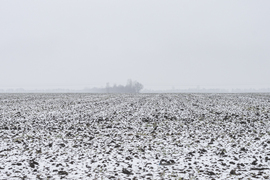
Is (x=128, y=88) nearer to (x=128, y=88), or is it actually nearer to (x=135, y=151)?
(x=128, y=88)

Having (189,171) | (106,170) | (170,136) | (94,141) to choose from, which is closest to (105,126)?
(94,141)

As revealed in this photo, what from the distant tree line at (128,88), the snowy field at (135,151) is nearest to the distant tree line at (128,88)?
the distant tree line at (128,88)

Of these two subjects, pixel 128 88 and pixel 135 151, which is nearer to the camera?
pixel 135 151

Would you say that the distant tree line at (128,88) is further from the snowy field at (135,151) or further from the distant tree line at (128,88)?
the snowy field at (135,151)

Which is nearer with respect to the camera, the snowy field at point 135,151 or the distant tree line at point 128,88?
the snowy field at point 135,151

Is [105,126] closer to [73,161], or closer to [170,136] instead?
[170,136]

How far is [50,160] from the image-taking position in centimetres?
796

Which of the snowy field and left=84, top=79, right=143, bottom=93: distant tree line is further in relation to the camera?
left=84, top=79, right=143, bottom=93: distant tree line

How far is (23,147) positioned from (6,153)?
91 centimetres

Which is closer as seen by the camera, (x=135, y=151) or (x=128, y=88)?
(x=135, y=151)

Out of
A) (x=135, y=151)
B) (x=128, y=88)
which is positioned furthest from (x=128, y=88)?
(x=135, y=151)

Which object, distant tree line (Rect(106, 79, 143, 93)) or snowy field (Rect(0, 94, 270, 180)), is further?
distant tree line (Rect(106, 79, 143, 93))

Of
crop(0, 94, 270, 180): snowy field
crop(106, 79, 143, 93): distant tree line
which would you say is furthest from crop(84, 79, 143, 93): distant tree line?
crop(0, 94, 270, 180): snowy field

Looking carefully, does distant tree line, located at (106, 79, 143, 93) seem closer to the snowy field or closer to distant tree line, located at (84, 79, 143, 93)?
distant tree line, located at (84, 79, 143, 93)
